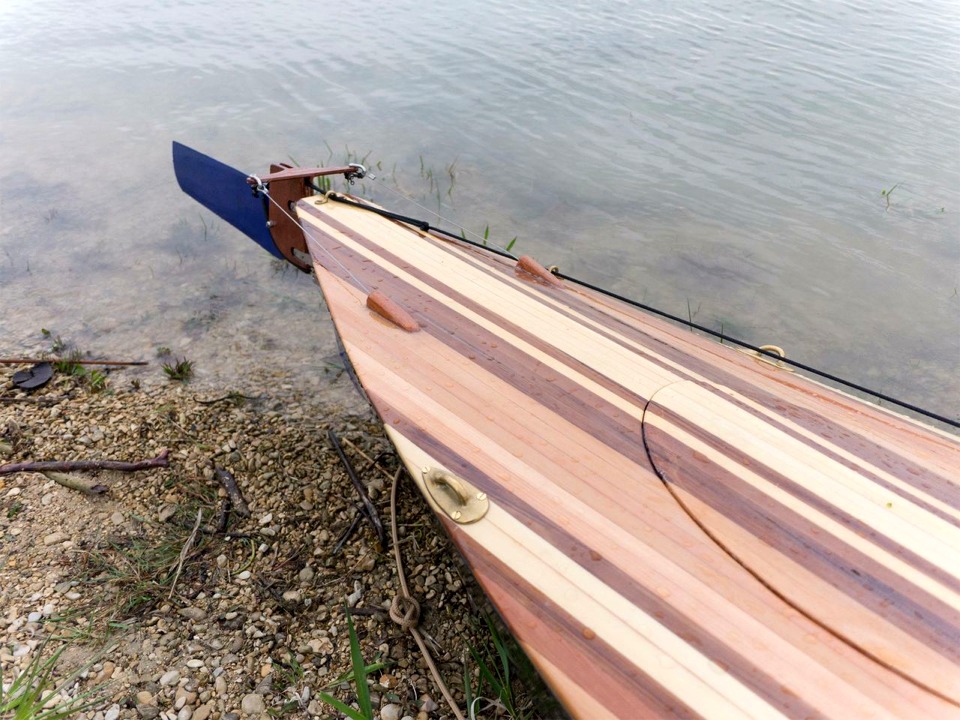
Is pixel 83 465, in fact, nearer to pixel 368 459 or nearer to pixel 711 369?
pixel 368 459

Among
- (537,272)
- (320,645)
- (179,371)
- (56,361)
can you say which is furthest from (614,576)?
(56,361)

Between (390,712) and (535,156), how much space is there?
645 cm

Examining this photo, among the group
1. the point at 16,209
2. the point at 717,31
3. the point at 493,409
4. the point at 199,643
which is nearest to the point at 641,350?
the point at 493,409

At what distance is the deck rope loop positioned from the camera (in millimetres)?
2453

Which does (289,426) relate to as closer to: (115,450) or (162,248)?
(115,450)

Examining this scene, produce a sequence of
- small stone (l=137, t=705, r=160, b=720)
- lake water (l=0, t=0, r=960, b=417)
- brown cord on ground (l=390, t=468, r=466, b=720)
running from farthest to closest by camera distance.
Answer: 1. lake water (l=0, t=0, r=960, b=417)
2. brown cord on ground (l=390, t=468, r=466, b=720)
3. small stone (l=137, t=705, r=160, b=720)

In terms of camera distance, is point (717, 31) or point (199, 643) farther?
point (717, 31)

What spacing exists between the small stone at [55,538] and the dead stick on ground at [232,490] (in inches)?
26.4

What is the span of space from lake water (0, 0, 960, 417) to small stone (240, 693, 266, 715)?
229cm

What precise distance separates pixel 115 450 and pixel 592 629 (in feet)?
8.97

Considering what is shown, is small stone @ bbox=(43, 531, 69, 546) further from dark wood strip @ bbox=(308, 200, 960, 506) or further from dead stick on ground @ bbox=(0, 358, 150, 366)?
dark wood strip @ bbox=(308, 200, 960, 506)

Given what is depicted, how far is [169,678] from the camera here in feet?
7.43

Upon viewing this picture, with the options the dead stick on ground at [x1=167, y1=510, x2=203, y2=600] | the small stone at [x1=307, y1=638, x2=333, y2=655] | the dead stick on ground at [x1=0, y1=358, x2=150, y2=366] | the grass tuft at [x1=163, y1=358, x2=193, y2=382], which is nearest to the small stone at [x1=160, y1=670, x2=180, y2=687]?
the dead stick on ground at [x1=167, y1=510, x2=203, y2=600]

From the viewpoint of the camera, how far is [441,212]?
6.43 metres
